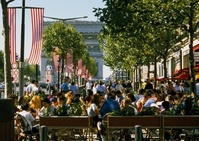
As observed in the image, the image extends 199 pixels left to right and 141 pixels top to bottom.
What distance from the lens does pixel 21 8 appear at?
2912cm

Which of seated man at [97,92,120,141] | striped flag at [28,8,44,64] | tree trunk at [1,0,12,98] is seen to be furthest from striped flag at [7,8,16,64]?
seated man at [97,92,120,141]

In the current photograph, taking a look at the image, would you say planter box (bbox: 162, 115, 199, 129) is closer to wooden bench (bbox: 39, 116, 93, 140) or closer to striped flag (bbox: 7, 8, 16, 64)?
wooden bench (bbox: 39, 116, 93, 140)

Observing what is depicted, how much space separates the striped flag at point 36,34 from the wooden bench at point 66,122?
1066 centimetres

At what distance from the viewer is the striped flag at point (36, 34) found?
1044 inches

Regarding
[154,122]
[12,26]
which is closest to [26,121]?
[154,122]

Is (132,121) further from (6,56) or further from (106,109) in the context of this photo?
(6,56)

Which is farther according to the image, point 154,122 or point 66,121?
point 66,121

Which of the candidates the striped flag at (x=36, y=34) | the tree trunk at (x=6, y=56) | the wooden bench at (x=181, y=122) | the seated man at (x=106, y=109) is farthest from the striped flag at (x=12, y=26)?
the wooden bench at (x=181, y=122)

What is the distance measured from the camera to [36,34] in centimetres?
2697

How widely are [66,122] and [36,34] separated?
11.5 metres

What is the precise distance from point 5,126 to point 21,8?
61.7 feet

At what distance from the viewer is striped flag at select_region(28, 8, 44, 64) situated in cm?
2652

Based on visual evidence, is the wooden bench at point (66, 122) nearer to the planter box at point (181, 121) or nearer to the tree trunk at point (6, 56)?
the planter box at point (181, 121)

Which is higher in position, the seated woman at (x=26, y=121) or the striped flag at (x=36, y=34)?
the striped flag at (x=36, y=34)
